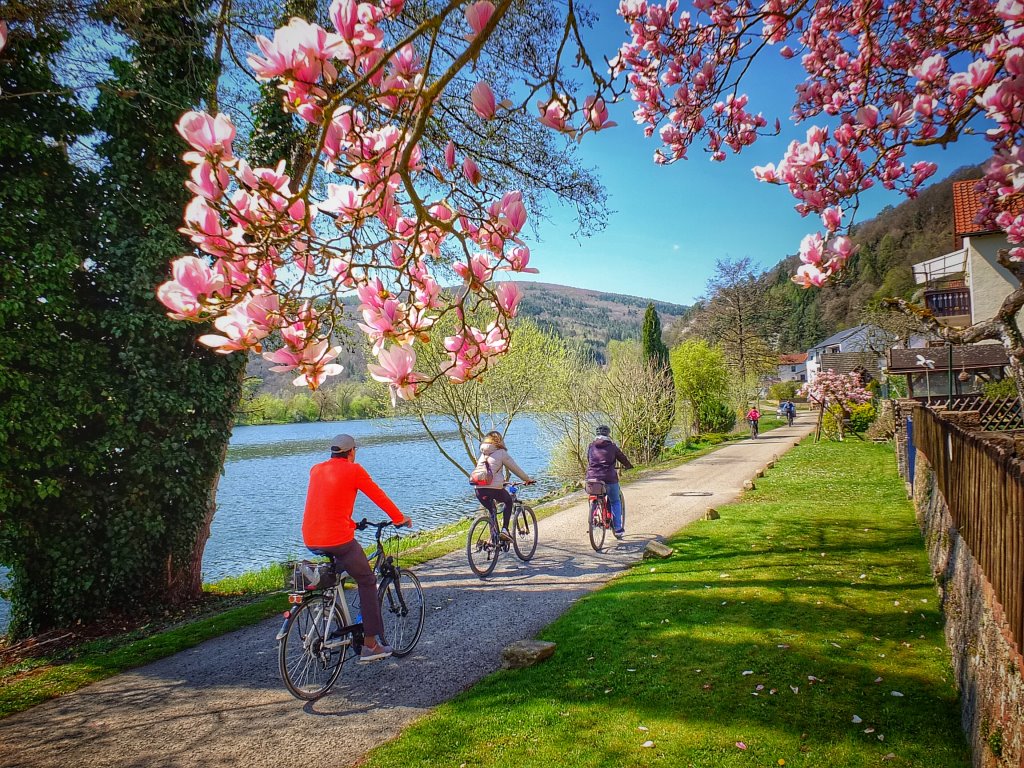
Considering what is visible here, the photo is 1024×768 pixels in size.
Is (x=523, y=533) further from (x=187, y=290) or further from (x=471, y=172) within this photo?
(x=187, y=290)

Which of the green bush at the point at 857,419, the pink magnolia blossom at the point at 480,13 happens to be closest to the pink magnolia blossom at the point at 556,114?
the pink magnolia blossom at the point at 480,13

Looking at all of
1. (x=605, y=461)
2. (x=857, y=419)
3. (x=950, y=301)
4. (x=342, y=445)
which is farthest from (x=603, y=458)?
(x=950, y=301)

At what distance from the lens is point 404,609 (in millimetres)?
5867

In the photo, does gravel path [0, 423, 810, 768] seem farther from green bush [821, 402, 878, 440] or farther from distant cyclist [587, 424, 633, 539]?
green bush [821, 402, 878, 440]

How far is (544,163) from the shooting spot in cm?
962

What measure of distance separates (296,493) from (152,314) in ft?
65.3

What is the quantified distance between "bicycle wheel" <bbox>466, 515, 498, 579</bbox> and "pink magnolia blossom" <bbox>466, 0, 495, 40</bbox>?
278 inches

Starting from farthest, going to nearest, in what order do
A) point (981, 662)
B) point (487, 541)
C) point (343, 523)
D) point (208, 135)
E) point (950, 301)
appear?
point (950, 301), point (487, 541), point (343, 523), point (981, 662), point (208, 135)

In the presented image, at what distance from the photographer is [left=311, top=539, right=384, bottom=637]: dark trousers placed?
5.05 meters

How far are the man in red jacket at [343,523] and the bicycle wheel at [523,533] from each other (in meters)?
3.63

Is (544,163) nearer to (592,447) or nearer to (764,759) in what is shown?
(592,447)

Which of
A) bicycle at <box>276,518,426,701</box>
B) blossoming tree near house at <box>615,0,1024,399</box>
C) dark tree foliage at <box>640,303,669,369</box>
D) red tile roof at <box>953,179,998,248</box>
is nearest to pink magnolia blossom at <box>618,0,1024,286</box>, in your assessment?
blossoming tree near house at <box>615,0,1024,399</box>

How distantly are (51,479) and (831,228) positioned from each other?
931 centimetres

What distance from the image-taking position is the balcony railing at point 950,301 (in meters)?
A: 31.5
